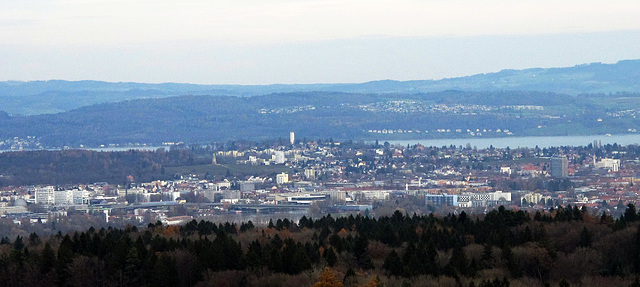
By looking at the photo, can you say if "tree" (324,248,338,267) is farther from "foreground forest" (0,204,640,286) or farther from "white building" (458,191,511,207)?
"white building" (458,191,511,207)

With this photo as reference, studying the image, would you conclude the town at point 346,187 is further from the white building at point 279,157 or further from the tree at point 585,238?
the tree at point 585,238

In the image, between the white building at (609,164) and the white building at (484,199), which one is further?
the white building at (609,164)

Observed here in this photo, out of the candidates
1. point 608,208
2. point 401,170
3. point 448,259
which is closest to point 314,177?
point 401,170

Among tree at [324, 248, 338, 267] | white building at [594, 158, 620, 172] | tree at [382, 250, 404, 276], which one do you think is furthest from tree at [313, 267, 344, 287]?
white building at [594, 158, 620, 172]

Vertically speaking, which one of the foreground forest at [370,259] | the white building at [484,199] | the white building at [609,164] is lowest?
the white building at [484,199]

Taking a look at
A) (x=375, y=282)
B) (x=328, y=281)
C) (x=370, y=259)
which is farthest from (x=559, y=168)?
(x=375, y=282)

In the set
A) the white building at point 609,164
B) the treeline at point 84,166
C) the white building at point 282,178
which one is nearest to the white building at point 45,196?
the treeline at point 84,166

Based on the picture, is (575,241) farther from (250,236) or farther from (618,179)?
(618,179)
